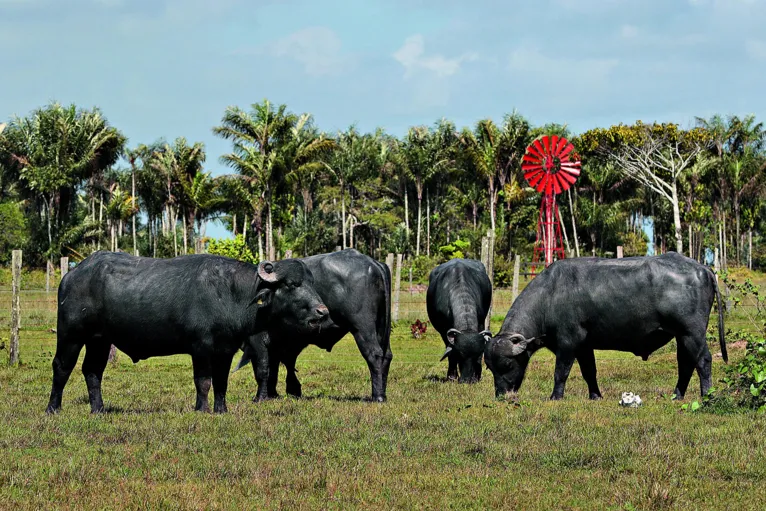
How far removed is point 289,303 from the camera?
12266 mm

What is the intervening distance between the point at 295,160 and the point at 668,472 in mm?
48747

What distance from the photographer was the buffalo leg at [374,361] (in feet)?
45.1

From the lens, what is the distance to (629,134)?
59.5 metres

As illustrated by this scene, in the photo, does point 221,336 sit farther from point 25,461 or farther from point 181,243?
point 181,243

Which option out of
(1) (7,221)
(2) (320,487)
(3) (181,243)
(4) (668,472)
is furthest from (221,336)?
(3) (181,243)

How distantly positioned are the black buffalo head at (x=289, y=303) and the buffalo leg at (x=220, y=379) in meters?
0.71

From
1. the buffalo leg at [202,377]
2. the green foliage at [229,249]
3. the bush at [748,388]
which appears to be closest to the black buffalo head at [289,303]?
the buffalo leg at [202,377]

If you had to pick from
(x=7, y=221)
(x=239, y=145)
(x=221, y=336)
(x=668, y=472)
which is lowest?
(x=668, y=472)

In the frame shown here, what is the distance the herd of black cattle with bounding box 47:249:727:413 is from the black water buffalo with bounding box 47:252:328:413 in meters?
0.02

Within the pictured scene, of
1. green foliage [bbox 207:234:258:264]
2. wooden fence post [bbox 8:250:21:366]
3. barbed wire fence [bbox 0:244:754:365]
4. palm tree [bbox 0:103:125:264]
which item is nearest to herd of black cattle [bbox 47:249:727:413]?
barbed wire fence [bbox 0:244:754:365]

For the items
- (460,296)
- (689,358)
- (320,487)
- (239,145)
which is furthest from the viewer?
→ (239,145)

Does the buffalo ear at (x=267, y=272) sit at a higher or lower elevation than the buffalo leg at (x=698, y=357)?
higher

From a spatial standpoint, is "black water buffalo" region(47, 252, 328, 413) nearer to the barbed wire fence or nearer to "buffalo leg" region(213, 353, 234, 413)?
"buffalo leg" region(213, 353, 234, 413)

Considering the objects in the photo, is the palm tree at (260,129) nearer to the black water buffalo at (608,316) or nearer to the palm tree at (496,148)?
the palm tree at (496,148)
